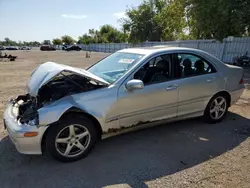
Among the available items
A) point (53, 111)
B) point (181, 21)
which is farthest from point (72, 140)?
point (181, 21)

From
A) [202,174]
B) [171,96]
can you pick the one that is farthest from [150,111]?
[202,174]

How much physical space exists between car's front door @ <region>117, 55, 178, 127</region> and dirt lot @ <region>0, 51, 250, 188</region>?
1.54 feet

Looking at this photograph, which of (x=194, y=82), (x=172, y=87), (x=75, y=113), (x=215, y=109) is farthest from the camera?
(x=215, y=109)

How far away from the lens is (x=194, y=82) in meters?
4.12

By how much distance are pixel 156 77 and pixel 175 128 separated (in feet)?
3.89

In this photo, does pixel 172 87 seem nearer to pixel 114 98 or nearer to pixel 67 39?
pixel 114 98

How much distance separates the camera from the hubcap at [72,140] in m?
3.11

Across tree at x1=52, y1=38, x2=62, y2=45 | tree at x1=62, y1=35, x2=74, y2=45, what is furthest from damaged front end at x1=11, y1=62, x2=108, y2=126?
tree at x1=52, y1=38, x2=62, y2=45

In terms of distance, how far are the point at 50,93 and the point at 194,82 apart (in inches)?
101

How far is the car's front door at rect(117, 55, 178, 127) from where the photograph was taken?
3465mm

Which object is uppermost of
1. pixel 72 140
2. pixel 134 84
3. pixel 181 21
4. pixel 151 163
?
pixel 181 21

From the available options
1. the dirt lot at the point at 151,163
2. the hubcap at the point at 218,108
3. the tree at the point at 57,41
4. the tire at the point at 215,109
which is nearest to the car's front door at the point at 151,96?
the dirt lot at the point at 151,163

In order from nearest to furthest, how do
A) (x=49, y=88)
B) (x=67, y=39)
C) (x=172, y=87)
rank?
1. (x=49, y=88)
2. (x=172, y=87)
3. (x=67, y=39)

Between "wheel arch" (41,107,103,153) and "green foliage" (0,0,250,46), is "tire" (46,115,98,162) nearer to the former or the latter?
"wheel arch" (41,107,103,153)
